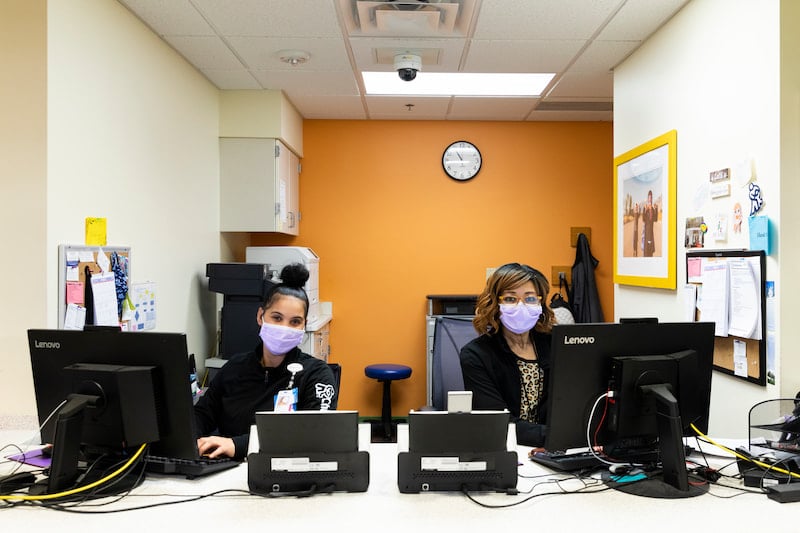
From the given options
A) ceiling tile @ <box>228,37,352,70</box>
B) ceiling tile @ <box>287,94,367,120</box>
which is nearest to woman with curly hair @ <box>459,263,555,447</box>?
ceiling tile @ <box>228,37,352,70</box>

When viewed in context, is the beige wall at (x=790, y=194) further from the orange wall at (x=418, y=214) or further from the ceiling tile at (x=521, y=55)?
the orange wall at (x=418, y=214)

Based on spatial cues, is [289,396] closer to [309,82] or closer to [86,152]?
[86,152]

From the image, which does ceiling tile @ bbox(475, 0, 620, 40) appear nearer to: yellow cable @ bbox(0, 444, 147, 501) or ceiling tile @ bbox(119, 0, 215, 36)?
ceiling tile @ bbox(119, 0, 215, 36)

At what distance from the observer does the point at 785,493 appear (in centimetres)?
140

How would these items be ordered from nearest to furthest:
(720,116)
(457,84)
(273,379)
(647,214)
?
1. (273,379)
2. (720,116)
3. (647,214)
4. (457,84)

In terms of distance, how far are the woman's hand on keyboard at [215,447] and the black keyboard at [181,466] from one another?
0.07 metres

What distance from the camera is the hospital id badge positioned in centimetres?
198

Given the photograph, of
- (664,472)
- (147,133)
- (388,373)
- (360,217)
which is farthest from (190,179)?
(664,472)

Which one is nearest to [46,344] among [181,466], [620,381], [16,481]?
[16,481]

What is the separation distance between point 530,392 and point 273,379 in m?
0.99

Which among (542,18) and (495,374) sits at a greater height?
(542,18)

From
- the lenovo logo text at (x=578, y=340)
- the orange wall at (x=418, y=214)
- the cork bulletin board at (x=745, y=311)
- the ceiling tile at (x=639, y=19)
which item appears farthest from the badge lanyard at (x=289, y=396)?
the orange wall at (x=418, y=214)

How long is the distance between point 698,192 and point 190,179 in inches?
113

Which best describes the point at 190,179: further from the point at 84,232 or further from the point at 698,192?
the point at 698,192
